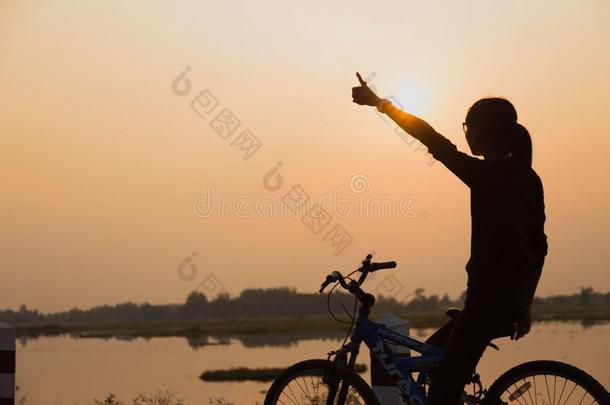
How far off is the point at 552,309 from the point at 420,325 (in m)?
55.4

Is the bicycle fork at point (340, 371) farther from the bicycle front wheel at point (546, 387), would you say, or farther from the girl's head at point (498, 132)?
the girl's head at point (498, 132)

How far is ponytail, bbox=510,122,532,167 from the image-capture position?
211 inches

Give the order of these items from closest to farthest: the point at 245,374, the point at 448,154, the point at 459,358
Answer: the point at 448,154 → the point at 459,358 → the point at 245,374

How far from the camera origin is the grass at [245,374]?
47.9m

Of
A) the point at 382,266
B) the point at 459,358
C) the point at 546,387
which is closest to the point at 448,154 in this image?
the point at 382,266

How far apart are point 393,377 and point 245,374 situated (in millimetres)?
44992

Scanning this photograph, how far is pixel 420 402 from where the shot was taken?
5.91m

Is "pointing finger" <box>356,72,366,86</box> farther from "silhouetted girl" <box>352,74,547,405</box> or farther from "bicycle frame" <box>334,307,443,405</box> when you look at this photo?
"bicycle frame" <box>334,307,443,405</box>

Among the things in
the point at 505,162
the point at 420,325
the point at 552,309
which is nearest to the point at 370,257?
the point at 505,162

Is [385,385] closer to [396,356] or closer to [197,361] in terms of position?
[396,356]

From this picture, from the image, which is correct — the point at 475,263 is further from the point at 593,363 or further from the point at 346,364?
the point at 593,363

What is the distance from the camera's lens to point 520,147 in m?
5.38

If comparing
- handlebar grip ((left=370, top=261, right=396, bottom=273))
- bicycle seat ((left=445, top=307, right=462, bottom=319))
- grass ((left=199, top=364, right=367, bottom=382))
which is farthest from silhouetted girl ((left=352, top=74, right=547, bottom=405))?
grass ((left=199, top=364, right=367, bottom=382))

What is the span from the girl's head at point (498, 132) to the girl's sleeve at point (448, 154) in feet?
0.80
